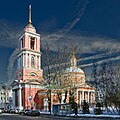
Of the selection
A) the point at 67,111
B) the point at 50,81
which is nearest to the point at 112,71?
the point at 67,111

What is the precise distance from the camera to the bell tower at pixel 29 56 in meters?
83.8

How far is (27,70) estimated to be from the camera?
83188mm

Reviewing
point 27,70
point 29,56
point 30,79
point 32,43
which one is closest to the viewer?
point 30,79

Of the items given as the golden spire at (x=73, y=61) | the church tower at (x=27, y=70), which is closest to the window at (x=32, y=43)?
the church tower at (x=27, y=70)

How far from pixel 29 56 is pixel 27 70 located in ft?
16.0

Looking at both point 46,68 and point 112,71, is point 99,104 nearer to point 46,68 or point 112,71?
point 112,71

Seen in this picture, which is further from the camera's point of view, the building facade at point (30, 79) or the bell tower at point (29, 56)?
the bell tower at point (29, 56)

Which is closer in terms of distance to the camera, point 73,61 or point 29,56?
point 73,61

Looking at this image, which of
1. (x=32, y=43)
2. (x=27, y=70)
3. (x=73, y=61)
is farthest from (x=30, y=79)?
(x=73, y=61)

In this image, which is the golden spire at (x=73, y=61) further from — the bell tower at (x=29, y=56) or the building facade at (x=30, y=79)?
the bell tower at (x=29, y=56)

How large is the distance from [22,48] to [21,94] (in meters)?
15.5

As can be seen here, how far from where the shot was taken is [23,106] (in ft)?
266

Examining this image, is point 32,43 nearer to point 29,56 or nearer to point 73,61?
point 29,56

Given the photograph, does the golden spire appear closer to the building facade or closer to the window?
the building facade
